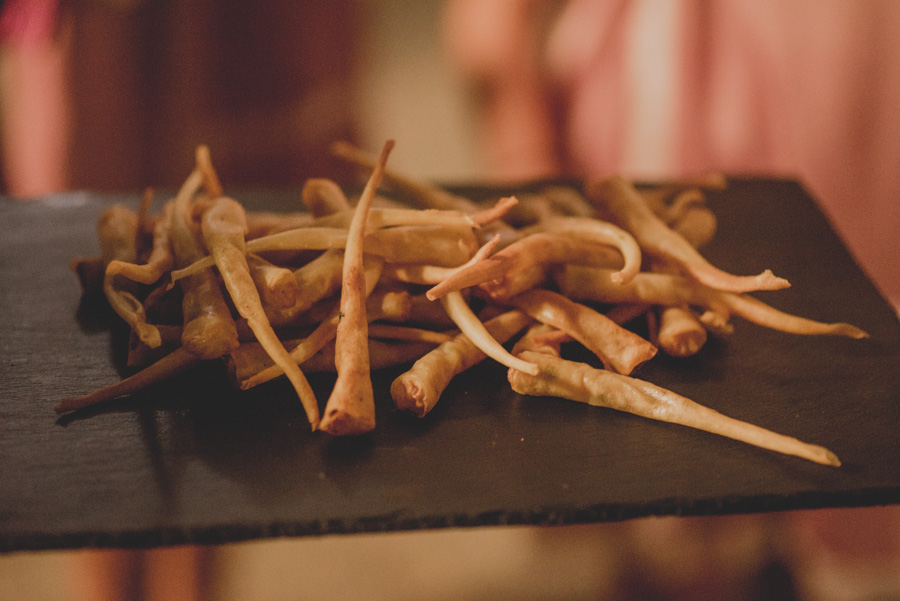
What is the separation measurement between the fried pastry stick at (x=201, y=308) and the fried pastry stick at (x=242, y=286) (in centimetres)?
2

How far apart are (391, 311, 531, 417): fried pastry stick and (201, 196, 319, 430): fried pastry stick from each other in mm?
115

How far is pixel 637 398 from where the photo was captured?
1.00 m

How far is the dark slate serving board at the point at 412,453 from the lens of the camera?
0.85 meters

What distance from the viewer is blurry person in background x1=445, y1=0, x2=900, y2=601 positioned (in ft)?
7.37

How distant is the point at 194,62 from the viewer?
9.38 feet

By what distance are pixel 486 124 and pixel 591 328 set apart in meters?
2.21

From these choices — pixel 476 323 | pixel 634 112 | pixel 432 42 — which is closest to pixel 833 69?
pixel 634 112

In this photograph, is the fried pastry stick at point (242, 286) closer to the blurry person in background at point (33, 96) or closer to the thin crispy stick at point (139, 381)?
the thin crispy stick at point (139, 381)

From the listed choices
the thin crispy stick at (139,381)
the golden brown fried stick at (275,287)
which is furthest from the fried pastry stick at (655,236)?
the thin crispy stick at (139,381)

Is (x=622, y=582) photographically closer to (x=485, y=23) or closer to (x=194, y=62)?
(x=485, y=23)

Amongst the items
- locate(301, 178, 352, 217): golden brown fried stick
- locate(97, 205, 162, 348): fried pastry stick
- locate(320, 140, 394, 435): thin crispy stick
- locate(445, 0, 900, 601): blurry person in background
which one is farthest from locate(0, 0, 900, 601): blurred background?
locate(320, 140, 394, 435): thin crispy stick

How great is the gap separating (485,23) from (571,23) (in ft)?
1.13

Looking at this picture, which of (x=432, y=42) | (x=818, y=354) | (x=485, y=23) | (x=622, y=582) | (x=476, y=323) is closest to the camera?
(x=476, y=323)

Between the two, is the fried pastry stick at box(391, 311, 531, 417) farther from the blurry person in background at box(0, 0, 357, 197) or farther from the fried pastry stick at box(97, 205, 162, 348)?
the blurry person in background at box(0, 0, 357, 197)
